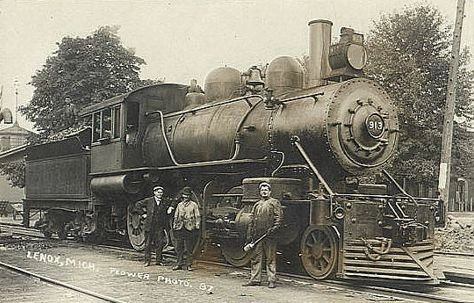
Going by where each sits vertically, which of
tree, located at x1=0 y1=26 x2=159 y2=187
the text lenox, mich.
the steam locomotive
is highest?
tree, located at x1=0 y1=26 x2=159 y2=187

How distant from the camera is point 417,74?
1220 centimetres

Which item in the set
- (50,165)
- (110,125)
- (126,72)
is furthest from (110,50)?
(110,125)

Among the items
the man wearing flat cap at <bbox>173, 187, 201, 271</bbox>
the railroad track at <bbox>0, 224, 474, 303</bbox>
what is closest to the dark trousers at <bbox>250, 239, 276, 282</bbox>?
the railroad track at <bbox>0, 224, 474, 303</bbox>

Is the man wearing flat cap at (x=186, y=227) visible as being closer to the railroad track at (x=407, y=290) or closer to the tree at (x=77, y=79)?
the railroad track at (x=407, y=290)

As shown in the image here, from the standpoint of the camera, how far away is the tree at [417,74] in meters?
12.3

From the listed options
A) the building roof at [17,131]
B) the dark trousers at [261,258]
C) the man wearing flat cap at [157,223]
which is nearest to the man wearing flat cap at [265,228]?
the dark trousers at [261,258]

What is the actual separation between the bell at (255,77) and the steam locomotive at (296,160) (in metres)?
0.02

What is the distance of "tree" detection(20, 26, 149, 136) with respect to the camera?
16.0 meters

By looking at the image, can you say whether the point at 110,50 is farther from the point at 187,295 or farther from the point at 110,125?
the point at 187,295

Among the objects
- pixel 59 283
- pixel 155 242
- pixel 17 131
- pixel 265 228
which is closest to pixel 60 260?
pixel 155 242

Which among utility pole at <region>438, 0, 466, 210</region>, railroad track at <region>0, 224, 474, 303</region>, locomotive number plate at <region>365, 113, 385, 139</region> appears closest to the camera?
railroad track at <region>0, 224, 474, 303</region>

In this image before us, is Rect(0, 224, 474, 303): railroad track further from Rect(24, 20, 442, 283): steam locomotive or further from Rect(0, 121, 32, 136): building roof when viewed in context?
Rect(0, 121, 32, 136): building roof

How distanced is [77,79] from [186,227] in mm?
9286

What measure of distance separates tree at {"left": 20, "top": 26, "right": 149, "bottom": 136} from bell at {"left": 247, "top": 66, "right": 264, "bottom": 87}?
671cm
